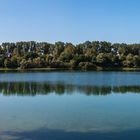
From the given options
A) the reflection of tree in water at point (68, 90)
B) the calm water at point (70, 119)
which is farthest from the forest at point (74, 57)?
the calm water at point (70, 119)

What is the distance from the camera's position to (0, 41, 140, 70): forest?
4018 inches

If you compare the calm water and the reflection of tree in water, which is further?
the reflection of tree in water

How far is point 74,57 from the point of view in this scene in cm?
10456

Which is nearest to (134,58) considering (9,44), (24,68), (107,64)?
(107,64)

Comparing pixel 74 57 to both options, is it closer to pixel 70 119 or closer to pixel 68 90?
pixel 68 90

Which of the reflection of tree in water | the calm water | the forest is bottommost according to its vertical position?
the reflection of tree in water

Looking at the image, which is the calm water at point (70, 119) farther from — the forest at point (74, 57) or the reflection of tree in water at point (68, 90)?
the forest at point (74, 57)

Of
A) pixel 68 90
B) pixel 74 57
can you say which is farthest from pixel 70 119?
pixel 74 57

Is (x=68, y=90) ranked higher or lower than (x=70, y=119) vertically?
lower

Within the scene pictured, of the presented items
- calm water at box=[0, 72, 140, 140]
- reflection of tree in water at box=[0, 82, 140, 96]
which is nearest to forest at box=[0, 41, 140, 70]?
reflection of tree in water at box=[0, 82, 140, 96]

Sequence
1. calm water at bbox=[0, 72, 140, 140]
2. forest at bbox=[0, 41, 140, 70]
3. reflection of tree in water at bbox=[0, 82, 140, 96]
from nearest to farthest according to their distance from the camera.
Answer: calm water at bbox=[0, 72, 140, 140] → reflection of tree in water at bbox=[0, 82, 140, 96] → forest at bbox=[0, 41, 140, 70]

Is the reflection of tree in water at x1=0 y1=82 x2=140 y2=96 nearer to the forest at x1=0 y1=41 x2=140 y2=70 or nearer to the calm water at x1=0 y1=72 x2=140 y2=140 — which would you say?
the calm water at x1=0 y1=72 x2=140 y2=140

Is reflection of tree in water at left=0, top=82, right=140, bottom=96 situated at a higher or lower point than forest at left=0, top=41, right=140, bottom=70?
lower

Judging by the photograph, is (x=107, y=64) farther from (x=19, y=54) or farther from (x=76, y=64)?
(x=19, y=54)
